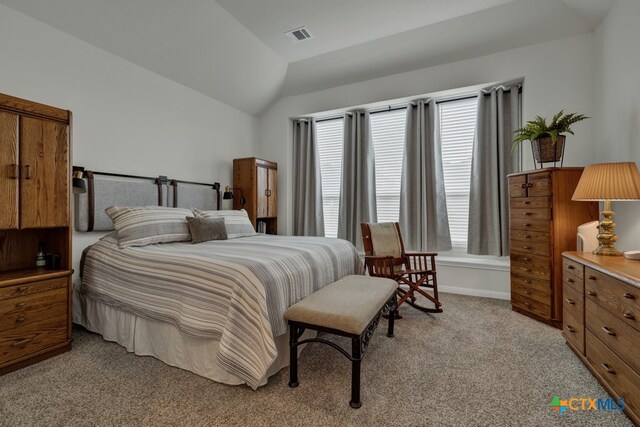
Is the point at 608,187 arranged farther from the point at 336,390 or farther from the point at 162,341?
the point at 162,341

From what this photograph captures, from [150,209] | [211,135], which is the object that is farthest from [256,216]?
[150,209]

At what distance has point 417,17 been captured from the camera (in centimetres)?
315

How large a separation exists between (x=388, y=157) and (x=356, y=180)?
1.79 ft

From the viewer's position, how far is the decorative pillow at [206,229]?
2.72 m

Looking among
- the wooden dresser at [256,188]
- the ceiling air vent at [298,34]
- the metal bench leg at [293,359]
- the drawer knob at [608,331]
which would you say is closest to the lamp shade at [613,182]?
the drawer knob at [608,331]

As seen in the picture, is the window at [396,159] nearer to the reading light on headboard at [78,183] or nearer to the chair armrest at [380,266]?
the chair armrest at [380,266]

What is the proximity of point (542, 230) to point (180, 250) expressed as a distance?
10.00 feet

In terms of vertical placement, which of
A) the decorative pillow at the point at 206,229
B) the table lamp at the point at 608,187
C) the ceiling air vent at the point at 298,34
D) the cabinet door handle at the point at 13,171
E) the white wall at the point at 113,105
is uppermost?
the ceiling air vent at the point at 298,34

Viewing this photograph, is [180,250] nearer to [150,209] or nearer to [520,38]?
[150,209]

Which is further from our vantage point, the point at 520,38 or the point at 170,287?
the point at 520,38

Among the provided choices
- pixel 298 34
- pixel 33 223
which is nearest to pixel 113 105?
pixel 33 223

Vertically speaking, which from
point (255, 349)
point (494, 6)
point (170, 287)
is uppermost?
point (494, 6)

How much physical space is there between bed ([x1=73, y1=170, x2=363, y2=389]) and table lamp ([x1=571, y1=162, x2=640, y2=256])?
6.05 feet

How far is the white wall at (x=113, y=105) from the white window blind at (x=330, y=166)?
144 cm
